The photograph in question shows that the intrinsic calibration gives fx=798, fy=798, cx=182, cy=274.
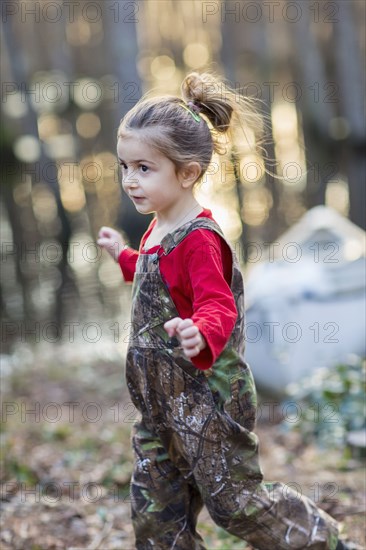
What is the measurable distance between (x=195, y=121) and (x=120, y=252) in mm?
574

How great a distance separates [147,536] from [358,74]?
1146cm

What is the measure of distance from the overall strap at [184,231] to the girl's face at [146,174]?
97mm

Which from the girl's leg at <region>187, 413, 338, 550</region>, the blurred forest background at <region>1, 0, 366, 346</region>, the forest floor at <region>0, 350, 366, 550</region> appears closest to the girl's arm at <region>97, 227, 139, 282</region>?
the girl's leg at <region>187, 413, 338, 550</region>

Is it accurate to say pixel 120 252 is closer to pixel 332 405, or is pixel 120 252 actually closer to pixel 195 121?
pixel 195 121

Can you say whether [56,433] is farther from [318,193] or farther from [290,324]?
[318,193]

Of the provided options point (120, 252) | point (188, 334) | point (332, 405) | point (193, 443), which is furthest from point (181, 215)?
point (332, 405)

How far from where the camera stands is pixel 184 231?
230 cm

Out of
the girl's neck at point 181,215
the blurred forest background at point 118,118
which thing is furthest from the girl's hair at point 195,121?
the blurred forest background at point 118,118

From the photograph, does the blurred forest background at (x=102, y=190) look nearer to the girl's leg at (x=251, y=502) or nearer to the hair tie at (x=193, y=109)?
the hair tie at (x=193, y=109)

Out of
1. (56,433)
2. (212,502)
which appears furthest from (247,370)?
(56,433)

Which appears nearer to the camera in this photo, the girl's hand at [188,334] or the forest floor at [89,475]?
the girl's hand at [188,334]

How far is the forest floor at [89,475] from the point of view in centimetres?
321

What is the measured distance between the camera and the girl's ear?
91.4 inches

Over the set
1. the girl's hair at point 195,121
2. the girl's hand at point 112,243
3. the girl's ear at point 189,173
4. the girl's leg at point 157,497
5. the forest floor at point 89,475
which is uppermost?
the girl's hair at point 195,121
